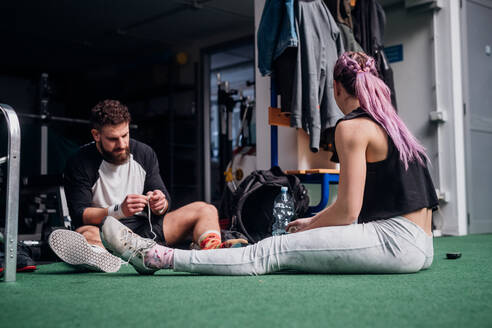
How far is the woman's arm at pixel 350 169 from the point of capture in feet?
5.77

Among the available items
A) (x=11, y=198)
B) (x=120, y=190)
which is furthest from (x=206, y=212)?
(x=11, y=198)

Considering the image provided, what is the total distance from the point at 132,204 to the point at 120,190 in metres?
0.36

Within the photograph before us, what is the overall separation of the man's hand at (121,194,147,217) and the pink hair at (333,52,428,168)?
3.24 ft

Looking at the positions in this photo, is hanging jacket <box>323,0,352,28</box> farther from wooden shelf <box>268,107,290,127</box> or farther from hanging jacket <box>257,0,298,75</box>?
wooden shelf <box>268,107,290,127</box>

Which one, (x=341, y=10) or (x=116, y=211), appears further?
(x=341, y=10)

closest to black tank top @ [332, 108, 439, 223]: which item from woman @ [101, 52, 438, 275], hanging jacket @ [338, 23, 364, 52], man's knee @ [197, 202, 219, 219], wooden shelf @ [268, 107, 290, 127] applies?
woman @ [101, 52, 438, 275]

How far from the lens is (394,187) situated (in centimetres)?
183

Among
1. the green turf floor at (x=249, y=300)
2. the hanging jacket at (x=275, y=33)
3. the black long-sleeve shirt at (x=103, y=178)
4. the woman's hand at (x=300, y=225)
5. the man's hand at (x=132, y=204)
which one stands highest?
the hanging jacket at (x=275, y=33)

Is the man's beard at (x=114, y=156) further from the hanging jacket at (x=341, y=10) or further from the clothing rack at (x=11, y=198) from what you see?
the hanging jacket at (x=341, y=10)

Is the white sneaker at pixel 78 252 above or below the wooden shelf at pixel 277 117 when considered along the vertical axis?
below

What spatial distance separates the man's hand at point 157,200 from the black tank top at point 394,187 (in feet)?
3.26

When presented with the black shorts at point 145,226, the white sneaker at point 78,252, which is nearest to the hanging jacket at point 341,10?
the black shorts at point 145,226

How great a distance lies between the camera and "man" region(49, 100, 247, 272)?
2.44 m

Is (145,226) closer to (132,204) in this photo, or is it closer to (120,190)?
(120,190)
